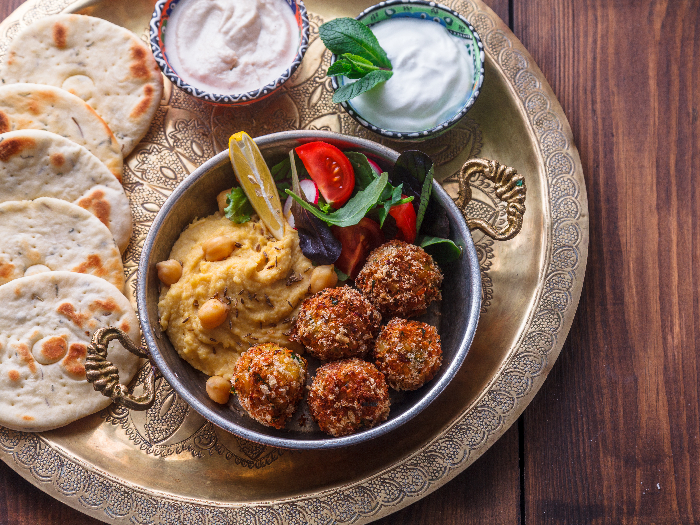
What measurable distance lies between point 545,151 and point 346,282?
144 cm

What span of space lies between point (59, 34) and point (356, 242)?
215cm

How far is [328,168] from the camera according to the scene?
2.85 metres

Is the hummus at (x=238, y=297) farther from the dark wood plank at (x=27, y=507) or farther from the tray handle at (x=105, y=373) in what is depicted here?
the dark wood plank at (x=27, y=507)

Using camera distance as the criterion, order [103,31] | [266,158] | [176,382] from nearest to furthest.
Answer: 1. [176,382]
2. [266,158]
3. [103,31]

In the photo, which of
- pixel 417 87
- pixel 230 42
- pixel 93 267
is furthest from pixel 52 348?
pixel 417 87

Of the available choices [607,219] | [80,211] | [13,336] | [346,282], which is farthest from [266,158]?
[607,219]

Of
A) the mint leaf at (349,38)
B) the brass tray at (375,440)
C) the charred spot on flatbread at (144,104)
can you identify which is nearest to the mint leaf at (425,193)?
the brass tray at (375,440)

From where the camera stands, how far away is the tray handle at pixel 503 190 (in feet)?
8.99

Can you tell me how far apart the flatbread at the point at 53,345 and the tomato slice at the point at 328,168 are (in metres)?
1.24

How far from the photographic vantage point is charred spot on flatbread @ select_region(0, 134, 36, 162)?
2963 millimetres

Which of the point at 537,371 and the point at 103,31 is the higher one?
the point at 103,31

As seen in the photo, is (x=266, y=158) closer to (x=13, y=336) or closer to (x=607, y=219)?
(x=13, y=336)

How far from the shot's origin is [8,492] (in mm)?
3010

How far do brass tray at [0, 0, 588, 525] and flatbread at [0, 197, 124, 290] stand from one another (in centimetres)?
19
